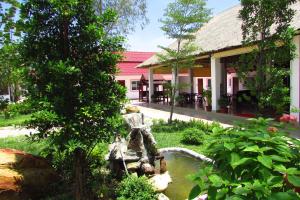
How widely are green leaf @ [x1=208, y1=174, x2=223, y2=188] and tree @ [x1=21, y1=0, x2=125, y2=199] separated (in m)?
3.00

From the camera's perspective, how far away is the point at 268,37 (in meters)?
8.94

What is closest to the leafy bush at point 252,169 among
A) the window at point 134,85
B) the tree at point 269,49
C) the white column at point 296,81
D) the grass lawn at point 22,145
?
the tree at point 269,49

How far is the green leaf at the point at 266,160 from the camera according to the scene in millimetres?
2066

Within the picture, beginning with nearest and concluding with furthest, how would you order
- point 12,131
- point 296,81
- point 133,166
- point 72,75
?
point 72,75, point 133,166, point 296,81, point 12,131

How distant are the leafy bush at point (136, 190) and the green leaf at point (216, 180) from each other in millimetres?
3122

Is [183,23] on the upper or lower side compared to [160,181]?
upper

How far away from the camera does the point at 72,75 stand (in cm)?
514

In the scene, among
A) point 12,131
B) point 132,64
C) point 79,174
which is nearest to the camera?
point 79,174

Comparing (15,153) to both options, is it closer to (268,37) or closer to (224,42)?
(268,37)

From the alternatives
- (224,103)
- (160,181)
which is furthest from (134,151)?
(224,103)

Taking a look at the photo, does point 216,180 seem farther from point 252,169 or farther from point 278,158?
point 278,158

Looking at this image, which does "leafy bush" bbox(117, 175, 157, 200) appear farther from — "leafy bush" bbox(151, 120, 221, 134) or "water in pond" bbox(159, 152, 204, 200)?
"leafy bush" bbox(151, 120, 221, 134)

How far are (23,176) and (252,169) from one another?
4268 mm

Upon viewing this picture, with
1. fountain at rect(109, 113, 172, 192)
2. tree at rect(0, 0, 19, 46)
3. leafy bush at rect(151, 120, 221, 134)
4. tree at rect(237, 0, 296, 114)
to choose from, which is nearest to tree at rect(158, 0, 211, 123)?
leafy bush at rect(151, 120, 221, 134)
